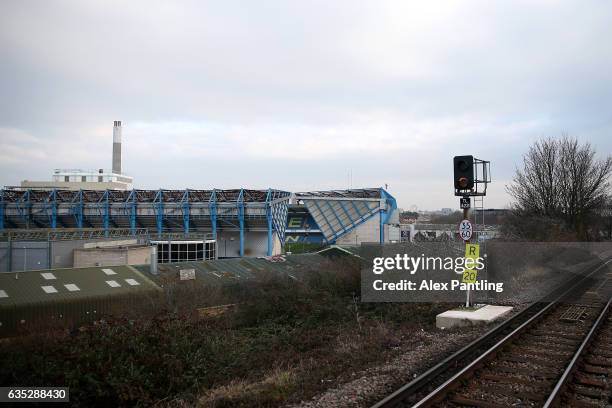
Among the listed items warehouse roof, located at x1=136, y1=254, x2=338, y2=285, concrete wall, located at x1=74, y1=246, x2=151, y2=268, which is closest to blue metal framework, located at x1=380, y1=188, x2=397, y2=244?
warehouse roof, located at x1=136, y1=254, x2=338, y2=285

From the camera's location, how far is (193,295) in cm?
2502

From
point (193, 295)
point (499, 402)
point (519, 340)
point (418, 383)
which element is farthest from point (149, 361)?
point (193, 295)

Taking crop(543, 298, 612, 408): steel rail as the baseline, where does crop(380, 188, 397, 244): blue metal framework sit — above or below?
above

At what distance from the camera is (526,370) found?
26.7ft

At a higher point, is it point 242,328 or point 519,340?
point 519,340

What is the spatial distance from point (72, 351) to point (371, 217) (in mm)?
67022

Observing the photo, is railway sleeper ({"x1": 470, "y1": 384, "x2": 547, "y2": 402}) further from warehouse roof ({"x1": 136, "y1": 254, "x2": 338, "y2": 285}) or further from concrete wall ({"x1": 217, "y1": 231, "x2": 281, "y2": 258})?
concrete wall ({"x1": 217, "y1": 231, "x2": 281, "y2": 258})

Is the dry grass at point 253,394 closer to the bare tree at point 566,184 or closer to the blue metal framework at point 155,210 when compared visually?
the bare tree at point 566,184

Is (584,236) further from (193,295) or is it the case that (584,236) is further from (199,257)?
(199,257)

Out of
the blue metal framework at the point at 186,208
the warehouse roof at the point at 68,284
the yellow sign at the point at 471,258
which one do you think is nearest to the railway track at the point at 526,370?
the yellow sign at the point at 471,258

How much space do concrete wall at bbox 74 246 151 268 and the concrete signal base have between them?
30.5m

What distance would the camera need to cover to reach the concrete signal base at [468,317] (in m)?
12.2

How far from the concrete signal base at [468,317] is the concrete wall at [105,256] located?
1200 inches

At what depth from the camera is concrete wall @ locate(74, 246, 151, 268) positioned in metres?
37.0
